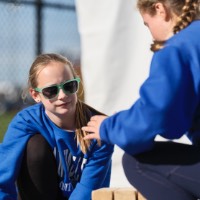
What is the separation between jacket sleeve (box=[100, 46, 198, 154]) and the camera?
63.7 inches

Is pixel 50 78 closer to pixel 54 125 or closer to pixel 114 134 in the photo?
pixel 54 125

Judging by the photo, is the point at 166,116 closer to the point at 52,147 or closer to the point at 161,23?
the point at 161,23

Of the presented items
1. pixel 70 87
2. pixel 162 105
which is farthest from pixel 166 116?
pixel 70 87

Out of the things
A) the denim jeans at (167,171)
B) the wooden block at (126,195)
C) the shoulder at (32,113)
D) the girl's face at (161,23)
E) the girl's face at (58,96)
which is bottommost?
the wooden block at (126,195)

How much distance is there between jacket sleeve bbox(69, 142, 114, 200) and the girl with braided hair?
50cm

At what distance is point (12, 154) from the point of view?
228 centimetres

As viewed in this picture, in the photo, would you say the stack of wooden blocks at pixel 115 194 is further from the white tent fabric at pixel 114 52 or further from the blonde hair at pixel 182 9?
the white tent fabric at pixel 114 52

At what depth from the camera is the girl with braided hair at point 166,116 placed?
1.63 meters

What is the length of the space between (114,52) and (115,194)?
1.14 m

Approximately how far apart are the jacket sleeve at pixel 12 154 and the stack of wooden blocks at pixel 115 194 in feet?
1.27

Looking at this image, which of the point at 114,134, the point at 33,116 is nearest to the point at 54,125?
the point at 33,116

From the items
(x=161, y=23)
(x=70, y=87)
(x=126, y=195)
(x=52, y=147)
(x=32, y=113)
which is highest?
(x=161, y=23)

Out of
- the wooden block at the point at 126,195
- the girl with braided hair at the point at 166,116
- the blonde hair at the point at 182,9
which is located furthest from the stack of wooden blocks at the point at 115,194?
the blonde hair at the point at 182,9

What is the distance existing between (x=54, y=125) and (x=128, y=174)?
556 mm
